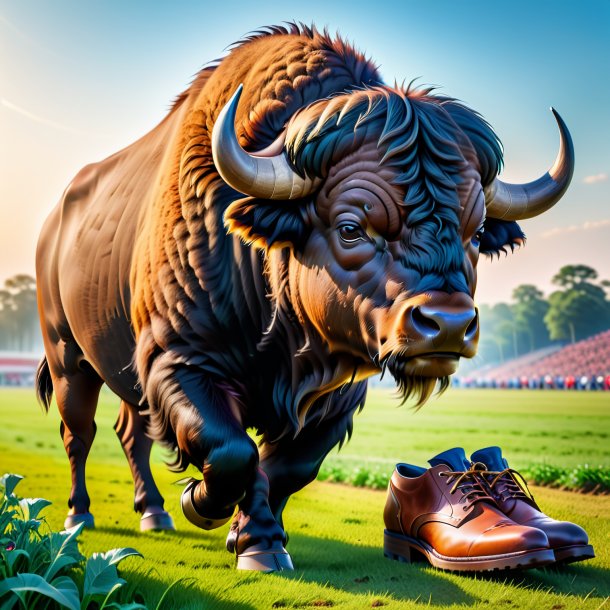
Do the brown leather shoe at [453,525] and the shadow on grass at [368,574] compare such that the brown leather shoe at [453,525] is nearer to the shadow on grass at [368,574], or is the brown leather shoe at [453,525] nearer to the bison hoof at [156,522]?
the shadow on grass at [368,574]

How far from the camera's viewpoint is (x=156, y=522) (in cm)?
450

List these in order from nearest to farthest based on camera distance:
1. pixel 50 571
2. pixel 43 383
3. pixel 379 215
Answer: pixel 50 571 < pixel 379 215 < pixel 43 383

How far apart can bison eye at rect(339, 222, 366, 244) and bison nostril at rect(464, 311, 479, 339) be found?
53cm

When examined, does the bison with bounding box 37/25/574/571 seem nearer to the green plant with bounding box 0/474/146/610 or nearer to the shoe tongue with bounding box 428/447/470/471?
the shoe tongue with bounding box 428/447/470/471

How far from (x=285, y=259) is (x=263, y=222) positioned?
0.72 ft

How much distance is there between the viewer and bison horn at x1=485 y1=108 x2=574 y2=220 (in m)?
3.45

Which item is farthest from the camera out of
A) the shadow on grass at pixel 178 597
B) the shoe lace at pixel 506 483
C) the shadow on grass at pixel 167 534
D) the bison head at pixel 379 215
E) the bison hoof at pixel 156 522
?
the bison hoof at pixel 156 522

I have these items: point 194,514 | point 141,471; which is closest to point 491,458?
point 194,514

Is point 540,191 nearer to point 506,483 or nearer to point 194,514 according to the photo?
point 506,483

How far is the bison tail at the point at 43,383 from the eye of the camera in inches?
214

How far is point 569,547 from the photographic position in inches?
115

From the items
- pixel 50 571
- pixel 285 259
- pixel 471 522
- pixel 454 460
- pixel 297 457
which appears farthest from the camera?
pixel 297 457

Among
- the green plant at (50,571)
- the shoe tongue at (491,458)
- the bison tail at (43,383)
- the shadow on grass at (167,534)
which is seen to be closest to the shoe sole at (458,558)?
the shoe tongue at (491,458)

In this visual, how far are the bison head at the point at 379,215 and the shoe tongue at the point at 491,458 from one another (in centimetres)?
66
